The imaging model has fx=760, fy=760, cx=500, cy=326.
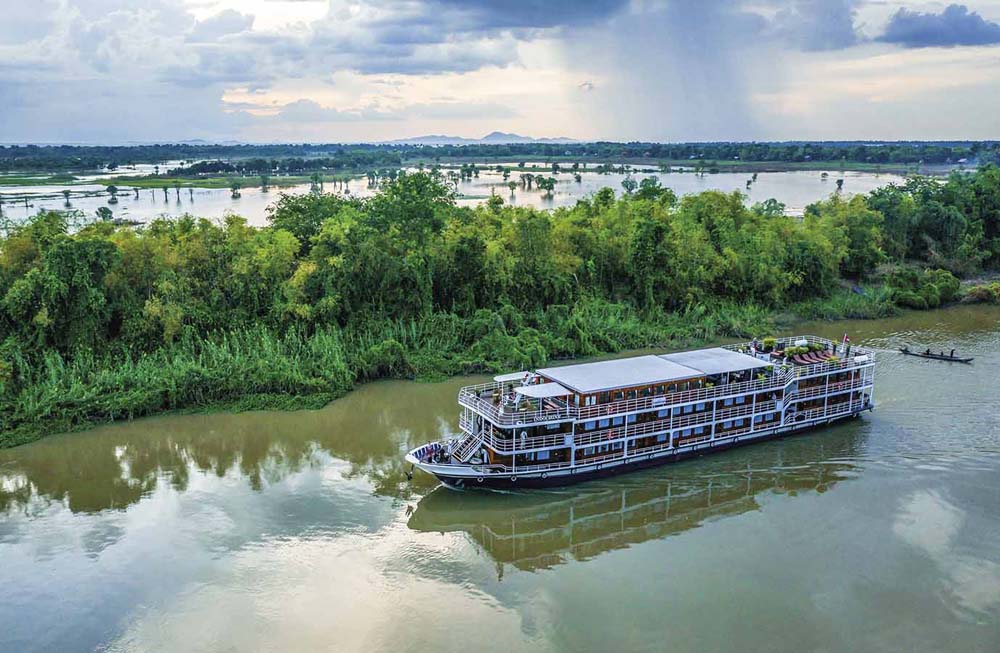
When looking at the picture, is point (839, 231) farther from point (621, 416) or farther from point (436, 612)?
point (436, 612)

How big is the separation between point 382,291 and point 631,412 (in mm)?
14790

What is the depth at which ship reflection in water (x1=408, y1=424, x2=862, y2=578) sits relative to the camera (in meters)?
18.0

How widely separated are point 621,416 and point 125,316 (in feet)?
61.4

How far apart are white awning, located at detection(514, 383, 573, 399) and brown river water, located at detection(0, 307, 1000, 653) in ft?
8.50

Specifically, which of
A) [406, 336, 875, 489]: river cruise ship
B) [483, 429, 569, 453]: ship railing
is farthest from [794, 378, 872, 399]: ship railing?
[483, 429, 569, 453]: ship railing

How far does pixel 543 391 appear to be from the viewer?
20.2 m

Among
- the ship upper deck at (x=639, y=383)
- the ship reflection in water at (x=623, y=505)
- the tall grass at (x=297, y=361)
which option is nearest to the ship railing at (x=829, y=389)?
the ship upper deck at (x=639, y=383)

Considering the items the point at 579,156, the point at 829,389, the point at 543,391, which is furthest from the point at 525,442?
the point at 579,156

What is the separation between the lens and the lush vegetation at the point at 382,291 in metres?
26.2

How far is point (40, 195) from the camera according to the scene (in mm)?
67250

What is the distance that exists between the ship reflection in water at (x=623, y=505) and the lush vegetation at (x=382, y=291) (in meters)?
9.56

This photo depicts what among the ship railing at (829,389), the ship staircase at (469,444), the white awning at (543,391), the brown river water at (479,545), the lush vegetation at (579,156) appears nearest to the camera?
the brown river water at (479,545)

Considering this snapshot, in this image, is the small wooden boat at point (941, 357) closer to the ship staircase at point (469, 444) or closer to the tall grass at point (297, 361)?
the tall grass at point (297, 361)

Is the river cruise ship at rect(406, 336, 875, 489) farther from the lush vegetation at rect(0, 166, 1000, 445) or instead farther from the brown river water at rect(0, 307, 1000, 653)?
the lush vegetation at rect(0, 166, 1000, 445)
